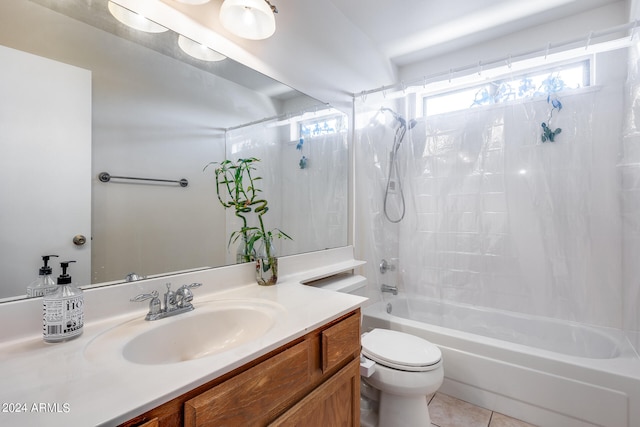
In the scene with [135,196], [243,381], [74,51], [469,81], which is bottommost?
[243,381]

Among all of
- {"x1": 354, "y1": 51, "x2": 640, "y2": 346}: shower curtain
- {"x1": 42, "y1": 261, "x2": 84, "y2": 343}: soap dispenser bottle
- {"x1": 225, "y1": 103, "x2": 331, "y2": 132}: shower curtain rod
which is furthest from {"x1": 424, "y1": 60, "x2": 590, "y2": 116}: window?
{"x1": 42, "y1": 261, "x2": 84, "y2": 343}: soap dispenser bottle

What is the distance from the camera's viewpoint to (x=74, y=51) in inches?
36.0

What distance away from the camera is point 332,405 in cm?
98

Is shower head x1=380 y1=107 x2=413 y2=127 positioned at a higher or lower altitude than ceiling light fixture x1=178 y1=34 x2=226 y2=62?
higher

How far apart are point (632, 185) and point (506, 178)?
2.07 ft

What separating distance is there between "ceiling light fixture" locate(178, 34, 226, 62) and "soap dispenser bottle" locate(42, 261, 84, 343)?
959mm

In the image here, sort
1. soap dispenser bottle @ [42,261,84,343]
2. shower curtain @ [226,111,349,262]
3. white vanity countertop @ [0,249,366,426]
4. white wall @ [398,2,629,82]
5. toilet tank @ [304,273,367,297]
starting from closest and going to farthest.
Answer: white vanity countertop @ [0,249,366,426] < soap dispenser bottle @ [42,261,84,343] < shower curtain @ [226,111,349,262] < toilet tank @ [304,273,367,297] < white wall @ [398,2,629,82]

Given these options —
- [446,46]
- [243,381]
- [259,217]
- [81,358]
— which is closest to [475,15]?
[446,46]

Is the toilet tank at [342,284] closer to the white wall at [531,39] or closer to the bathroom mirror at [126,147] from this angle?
the bathroom mirror at [126,147]

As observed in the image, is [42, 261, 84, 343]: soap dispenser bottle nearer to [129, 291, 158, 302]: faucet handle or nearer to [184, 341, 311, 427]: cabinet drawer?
[129, 291, 158, 302]: faucet handle

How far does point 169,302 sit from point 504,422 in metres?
1.88

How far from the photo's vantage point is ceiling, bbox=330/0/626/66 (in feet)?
6.24

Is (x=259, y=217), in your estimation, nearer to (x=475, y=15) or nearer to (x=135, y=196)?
(x=135, y=196)

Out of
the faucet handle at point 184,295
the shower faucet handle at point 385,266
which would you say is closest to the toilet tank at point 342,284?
the shower faucet handle at point 385,266
